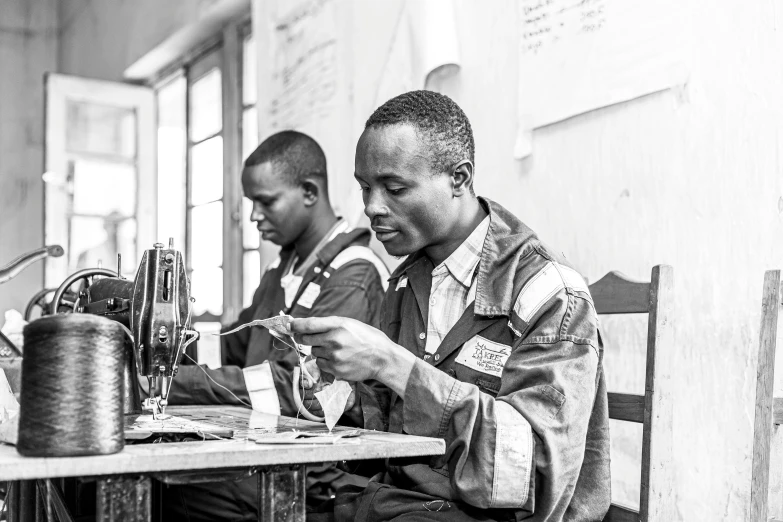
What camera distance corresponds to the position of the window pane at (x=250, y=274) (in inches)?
198

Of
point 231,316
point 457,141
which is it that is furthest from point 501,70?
point 231,316

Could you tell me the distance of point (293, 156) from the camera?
311 cm

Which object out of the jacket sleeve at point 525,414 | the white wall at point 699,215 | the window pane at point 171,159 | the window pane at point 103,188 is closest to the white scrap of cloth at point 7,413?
the jacket sleeve at point 525,414

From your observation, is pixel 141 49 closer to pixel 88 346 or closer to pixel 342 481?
pixel 342 481

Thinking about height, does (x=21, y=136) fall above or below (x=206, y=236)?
above

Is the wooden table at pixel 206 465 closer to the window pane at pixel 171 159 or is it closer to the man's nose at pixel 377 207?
the man's nose at pixel 377 207

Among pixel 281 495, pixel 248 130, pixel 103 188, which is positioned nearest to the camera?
pixel 281 495

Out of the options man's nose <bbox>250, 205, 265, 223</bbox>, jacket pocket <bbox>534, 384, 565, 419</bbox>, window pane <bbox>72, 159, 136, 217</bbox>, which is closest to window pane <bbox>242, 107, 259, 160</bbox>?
window pane <bbox>72, 159, 136, 217</bbox>

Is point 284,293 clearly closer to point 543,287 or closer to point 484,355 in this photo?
point 484,355

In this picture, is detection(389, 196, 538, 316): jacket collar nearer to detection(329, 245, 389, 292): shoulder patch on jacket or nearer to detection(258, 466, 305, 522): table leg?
detection(258, 466, 305, 522): table leg

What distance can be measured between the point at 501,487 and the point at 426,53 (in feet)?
6.05

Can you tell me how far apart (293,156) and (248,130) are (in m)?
2.19

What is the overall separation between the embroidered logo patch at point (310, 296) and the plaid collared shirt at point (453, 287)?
924 millimetres

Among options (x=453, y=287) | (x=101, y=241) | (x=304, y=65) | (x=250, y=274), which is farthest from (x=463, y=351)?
(x=101, y=241)
